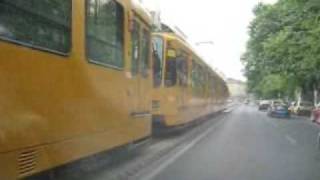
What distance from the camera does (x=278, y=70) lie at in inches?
2347

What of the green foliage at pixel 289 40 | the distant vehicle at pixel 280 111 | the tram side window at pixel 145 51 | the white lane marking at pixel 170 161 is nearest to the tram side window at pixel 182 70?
the white lane marking at pixel 170 161

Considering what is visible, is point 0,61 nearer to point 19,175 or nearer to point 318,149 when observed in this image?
point 19,175

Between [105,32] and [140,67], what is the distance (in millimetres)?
3608

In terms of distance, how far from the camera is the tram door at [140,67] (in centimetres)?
1503

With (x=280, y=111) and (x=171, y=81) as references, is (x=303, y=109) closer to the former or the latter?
(x=280, y=111)

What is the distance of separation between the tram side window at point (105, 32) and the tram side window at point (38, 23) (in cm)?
→ 117

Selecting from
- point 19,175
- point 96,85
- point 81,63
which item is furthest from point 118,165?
point 19,175

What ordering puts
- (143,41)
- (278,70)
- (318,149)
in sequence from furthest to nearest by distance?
(278,70) → (318,149) → (143,41)

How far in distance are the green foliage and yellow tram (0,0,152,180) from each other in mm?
27922

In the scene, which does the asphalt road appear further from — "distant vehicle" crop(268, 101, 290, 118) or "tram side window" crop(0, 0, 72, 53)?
"distant vehicle" crop(268, 101, 290, 118)

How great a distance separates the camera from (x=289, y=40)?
4959 centimetres

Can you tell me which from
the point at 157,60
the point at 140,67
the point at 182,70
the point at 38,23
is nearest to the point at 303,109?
the point at 182,70

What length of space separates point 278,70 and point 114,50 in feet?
156

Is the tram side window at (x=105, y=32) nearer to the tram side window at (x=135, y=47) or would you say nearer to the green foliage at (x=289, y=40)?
the tram side window at (x=135, y=47)
